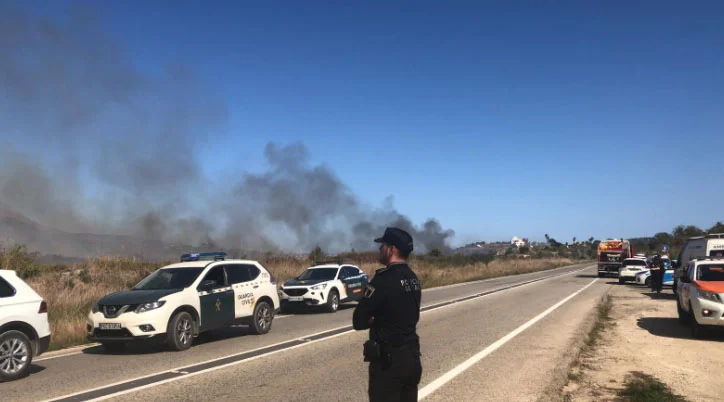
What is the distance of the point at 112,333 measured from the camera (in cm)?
1045

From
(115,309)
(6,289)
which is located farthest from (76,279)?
(6,289)

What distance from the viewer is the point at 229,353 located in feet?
34.9

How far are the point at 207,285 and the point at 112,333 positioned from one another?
213 cm

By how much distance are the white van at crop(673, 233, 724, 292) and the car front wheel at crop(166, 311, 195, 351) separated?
17.6m

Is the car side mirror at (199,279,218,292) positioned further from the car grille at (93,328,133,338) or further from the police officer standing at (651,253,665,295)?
the police officer standing at (651,253,665,295)

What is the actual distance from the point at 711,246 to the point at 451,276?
73.0ft

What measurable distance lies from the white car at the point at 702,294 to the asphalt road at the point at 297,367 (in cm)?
259

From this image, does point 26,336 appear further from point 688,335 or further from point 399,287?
point 688,335

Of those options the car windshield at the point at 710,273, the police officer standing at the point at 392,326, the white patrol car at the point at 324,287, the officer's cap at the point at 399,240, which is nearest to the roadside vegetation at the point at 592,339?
the car windshield at the point at 710,273

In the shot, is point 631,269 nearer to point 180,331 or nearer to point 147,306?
point 180,331

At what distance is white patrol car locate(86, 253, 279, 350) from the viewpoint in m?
10.5

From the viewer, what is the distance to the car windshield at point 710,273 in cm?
1326

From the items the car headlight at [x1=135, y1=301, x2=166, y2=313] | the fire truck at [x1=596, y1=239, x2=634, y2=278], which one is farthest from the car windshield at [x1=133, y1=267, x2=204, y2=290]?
the fire truck at [x1=596, y1=239, x2=634, y2=278]

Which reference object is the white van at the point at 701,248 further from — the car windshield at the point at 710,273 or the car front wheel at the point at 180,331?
the car front wheel at the point at 180,331
